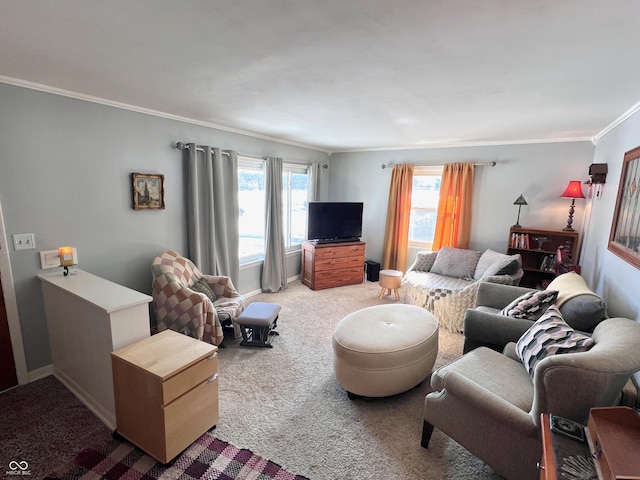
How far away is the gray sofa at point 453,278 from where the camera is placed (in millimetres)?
3508

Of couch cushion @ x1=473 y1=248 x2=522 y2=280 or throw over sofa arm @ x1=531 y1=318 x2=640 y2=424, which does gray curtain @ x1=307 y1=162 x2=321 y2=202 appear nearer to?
couch cushion @ x1=473 y1=248 x2=522 y2=280

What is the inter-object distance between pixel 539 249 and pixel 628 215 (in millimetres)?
1793

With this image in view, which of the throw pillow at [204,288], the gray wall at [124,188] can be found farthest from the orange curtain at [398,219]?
the throw pillow at [204,288]

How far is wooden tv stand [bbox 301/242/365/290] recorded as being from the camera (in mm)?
4812

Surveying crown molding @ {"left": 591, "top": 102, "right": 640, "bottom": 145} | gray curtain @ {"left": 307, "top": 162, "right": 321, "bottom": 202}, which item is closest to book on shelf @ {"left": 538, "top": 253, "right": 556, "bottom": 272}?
crown molding @ {"left": 591, "top": 102, "right": 640, "bottom": 145}

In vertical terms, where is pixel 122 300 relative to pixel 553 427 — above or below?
above

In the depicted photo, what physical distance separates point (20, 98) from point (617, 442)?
12.6 ft

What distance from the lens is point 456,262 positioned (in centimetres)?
426

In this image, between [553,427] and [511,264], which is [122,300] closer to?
[553,427]

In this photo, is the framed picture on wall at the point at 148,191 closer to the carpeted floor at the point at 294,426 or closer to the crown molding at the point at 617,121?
the carpeted floor at the point at 294,426

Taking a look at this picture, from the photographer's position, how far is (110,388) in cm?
197

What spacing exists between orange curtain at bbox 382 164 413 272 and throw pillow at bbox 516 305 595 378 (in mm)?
3194

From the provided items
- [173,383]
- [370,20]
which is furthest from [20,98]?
[370,20]

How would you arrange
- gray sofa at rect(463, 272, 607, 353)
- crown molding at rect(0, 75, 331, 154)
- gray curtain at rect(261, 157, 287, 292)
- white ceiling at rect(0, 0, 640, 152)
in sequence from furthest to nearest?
gray curtain at rect(261, 157, 287, 292) < crown molding at rect(0, 75, 331, 154) < gray sofa at rect(463, 272, 607, 353) < white ceiling at rect(0, 0, 640, 152)
